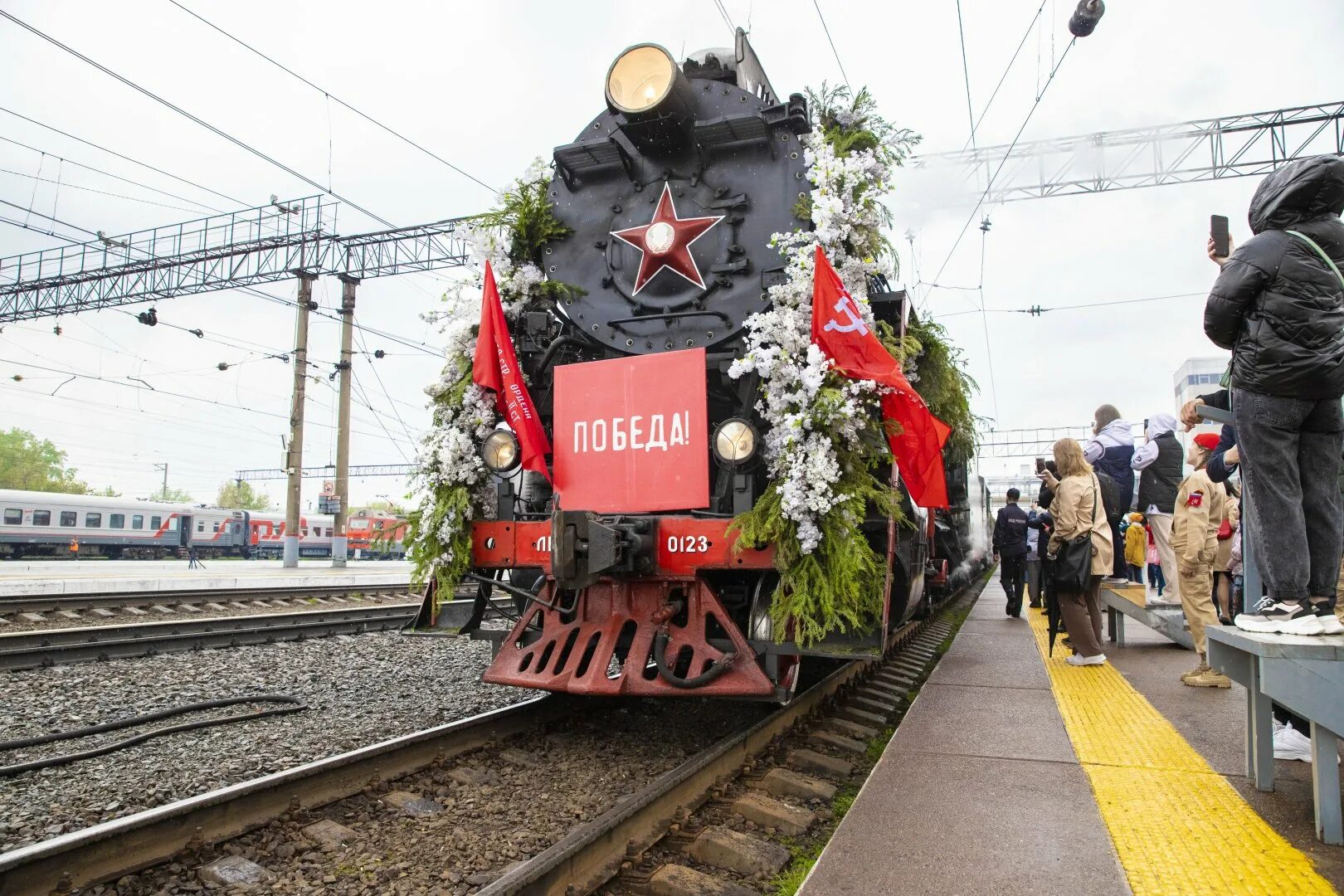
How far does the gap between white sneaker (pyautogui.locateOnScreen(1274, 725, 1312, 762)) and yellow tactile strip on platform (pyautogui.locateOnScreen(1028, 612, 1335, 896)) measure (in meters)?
0.28

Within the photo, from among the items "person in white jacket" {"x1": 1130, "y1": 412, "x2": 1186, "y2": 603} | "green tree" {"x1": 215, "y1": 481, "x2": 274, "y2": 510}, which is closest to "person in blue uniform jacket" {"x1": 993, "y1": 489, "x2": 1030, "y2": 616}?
"person in white jacket" {"x1": 1130, "y1": 412, "x2": 1186, "y2": 603}

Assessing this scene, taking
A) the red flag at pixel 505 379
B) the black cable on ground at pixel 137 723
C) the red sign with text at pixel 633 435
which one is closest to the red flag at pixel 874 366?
the red sign with text at pixel 633 435

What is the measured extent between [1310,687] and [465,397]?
405 centimetres

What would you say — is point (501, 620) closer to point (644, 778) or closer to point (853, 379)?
point (644, 778)

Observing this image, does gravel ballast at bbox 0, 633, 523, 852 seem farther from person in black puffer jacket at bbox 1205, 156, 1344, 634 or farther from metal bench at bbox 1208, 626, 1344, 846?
person in black puffer jacket at bbox 1205, 156, 1344, 634

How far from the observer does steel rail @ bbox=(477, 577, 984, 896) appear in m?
2.46

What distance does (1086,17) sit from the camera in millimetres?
8602

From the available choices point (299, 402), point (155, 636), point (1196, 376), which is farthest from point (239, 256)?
point (1196, 376)

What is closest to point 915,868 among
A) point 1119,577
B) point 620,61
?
point 620,61

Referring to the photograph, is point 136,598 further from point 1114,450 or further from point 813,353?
point 1114,450

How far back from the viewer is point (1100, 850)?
2721 millimetres

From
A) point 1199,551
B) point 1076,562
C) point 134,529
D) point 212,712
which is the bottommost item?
point 212,712

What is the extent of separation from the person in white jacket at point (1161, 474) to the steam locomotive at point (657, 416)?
2.97 m

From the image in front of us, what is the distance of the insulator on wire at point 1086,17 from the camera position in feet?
28.1
